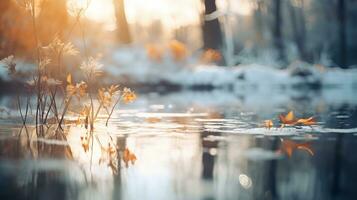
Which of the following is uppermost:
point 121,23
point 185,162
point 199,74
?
point 121,23

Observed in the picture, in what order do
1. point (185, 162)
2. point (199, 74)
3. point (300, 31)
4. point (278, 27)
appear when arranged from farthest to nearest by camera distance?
point (300, 31)
point (278, 27)
point (199, 74)
point (185, 162)

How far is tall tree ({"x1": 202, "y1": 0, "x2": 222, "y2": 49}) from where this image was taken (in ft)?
87.6

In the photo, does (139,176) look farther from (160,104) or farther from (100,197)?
(160,104)

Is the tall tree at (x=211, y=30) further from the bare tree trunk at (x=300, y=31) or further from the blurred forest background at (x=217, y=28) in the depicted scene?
the bare tree trunk at (x=300, y=31)

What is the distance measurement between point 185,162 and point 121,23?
19.3 metres

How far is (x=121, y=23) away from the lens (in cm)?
2509

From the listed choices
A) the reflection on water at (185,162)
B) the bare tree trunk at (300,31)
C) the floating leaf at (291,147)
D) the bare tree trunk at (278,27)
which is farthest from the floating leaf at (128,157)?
the bare tree trunk at (300,31)

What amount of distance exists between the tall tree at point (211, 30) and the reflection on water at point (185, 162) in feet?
53.8

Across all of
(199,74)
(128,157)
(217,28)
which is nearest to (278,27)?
(217,28)

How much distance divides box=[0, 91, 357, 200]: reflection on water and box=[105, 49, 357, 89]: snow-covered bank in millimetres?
11239

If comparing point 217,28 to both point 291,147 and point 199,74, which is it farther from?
point 291,147

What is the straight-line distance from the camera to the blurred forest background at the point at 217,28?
53.1 ft

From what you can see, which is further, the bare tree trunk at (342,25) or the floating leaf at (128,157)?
the bare tree trunk at (342,25)

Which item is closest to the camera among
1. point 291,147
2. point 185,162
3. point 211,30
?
point 185,162
